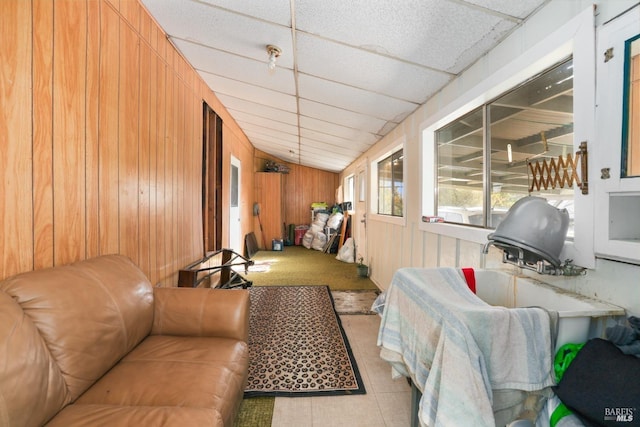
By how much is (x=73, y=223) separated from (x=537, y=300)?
239 cm

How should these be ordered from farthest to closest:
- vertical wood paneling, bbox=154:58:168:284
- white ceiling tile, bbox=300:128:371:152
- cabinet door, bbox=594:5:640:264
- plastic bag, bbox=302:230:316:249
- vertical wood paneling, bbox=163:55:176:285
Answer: plastic bag, bbox=302:230:316:249, white ceiling tile, bbox=300:128:371:152, vertical wood paneling, bbox=163:55:176:285, vertical wood paneling, bbox=154:58:168:284, cabinet door, bbox=594:5:640:264

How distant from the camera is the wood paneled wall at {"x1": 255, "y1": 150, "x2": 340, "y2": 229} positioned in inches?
333

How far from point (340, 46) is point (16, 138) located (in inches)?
73.1

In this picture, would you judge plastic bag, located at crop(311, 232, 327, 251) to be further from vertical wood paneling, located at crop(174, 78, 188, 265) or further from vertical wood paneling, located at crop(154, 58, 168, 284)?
vertical wood paneling, located at crop(154, 58, 168, 284)

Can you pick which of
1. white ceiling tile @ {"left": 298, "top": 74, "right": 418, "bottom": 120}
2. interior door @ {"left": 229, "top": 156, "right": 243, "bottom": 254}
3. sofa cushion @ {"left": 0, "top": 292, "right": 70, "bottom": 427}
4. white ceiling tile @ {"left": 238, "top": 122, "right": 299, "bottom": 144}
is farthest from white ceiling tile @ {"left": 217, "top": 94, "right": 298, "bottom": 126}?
sofa cushion @ {"left": 0, "top": 292, "right": 70, "bottom": 427}

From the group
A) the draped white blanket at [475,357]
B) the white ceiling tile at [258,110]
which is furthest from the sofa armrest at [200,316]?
the white ceiling tile at [258,110]

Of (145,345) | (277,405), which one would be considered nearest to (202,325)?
(145,345)

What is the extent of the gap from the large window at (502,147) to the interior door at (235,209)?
135 inches

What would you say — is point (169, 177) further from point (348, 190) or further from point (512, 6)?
point (348, 190)

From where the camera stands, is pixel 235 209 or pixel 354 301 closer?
pixel 354 301

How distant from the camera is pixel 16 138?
1.17m

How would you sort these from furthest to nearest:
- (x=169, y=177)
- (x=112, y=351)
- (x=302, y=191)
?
1. (x=302, y=191)
2. (x=169, y=177)
3. (x=112, y=351)

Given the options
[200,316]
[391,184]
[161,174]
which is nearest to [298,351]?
[200,316]

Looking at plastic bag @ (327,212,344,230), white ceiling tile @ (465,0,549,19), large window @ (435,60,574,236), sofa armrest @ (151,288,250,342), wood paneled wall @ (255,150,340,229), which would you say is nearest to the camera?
white ceiling tile @ (465,0,549,19)
